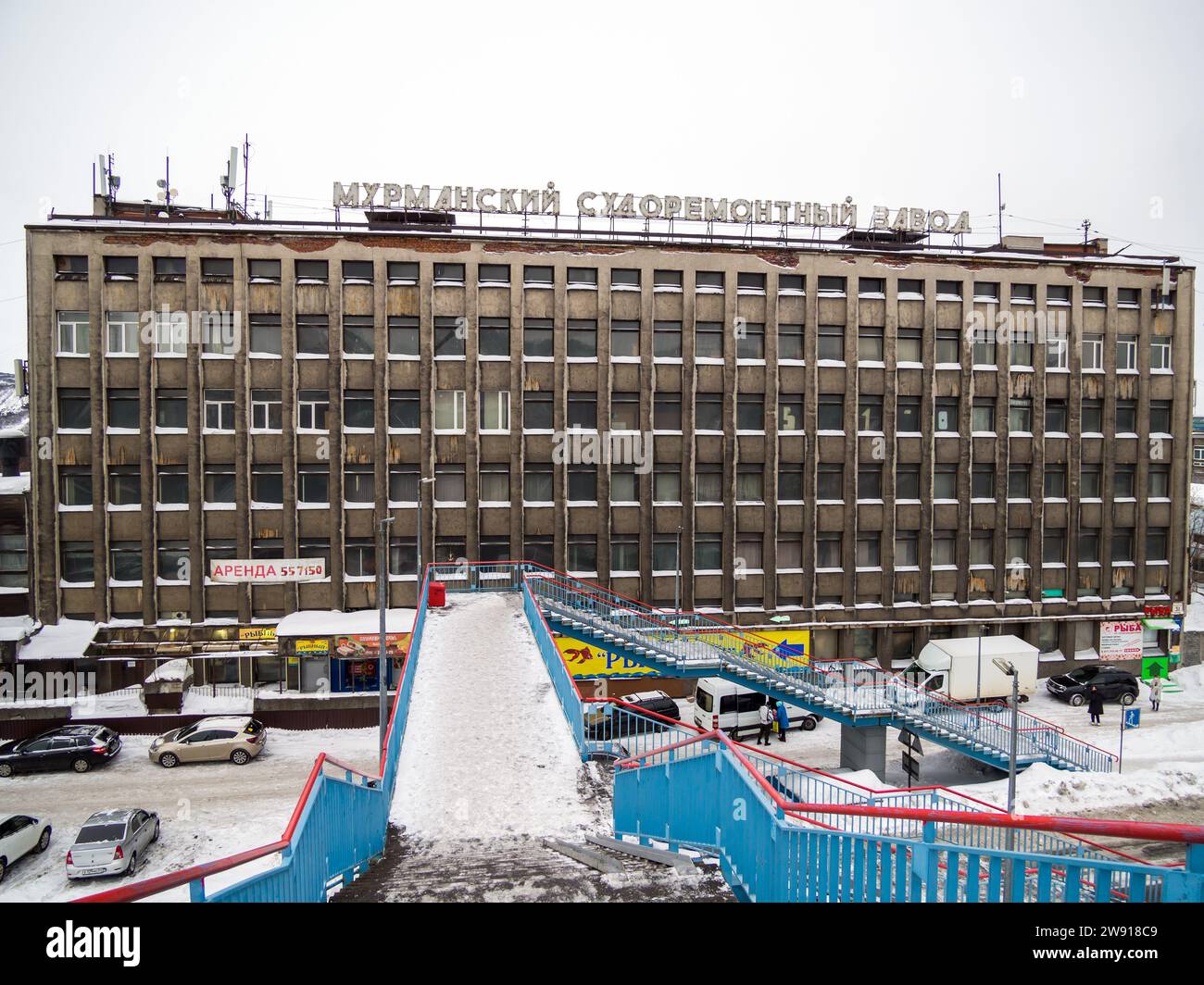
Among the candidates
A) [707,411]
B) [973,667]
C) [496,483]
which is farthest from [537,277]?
[973,667]

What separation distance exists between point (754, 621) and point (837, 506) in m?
6.59

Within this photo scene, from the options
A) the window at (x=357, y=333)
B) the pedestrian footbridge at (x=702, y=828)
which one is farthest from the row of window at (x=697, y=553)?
the pedestrian footbridge at (x=702, y=828)

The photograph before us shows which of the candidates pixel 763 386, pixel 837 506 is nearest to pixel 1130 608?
pixel 837 506

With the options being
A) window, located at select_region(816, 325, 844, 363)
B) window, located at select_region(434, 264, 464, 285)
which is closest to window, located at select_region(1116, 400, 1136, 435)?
window, located at select_region(816, 325, 844, 363)

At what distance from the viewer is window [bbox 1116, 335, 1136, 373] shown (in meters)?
39.1

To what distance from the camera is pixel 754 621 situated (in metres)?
36.2

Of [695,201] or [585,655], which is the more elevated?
[695,201]

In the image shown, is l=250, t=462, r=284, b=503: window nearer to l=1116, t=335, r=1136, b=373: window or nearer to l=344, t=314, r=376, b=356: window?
l=344, t=314, r=376, b=356: window

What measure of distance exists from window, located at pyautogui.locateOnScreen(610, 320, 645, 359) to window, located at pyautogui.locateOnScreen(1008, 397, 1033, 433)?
1850 cm

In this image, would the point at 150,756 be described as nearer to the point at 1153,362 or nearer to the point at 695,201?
the point at 695,201

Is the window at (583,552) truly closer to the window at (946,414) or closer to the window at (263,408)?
the window at (263,408)

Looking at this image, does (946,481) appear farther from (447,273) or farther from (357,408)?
(357,408)

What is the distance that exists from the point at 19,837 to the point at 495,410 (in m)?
21.8

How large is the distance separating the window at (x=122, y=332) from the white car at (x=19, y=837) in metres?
19.8
